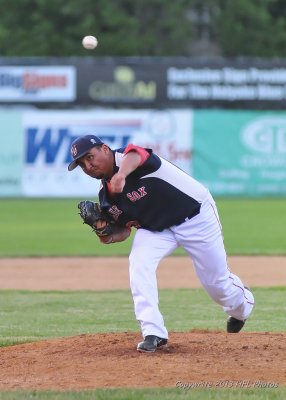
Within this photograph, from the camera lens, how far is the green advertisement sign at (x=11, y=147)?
23359 millimetres

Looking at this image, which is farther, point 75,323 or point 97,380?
point 75,323

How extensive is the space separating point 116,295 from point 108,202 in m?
3.93

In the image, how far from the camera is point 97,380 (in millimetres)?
5418

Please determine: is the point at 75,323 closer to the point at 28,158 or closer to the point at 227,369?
the point at 227,369

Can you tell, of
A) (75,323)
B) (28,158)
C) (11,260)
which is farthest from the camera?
(28,158)

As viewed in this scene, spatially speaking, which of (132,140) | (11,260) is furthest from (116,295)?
(132,140)

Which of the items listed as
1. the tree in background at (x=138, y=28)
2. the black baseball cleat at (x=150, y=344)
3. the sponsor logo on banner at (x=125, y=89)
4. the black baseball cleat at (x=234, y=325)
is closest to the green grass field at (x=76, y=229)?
the sponsor logo on banner at (x=125, y=89)

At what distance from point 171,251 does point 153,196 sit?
15.4 inches

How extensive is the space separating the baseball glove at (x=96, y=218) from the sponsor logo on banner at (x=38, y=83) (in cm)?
1734

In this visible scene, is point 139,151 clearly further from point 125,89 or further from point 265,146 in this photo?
point 265,146

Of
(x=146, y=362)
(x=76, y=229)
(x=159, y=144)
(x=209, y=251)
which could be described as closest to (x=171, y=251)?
(x=209, y=251)

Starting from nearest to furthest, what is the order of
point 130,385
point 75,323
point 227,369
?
point 130,385 → point 227,369 → point 75,323

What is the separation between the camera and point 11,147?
23.4 m

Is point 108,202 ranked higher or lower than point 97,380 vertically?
higher
